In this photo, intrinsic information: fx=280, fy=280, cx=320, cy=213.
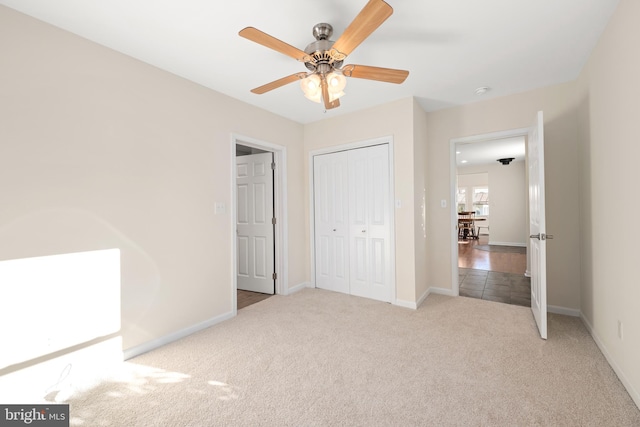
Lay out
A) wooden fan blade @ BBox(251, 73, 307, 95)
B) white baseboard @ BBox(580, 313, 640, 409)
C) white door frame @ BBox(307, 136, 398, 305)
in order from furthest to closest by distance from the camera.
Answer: white door frame @ BBox(307, 136, 398, 305) → wooden fan blade @ BBox(251, 73, 307, 95) → white baseboard @ BBox(580, 313, 640, 409)

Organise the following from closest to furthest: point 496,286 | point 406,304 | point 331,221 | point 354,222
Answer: point 406,304
point 354,222
point 331,221
point 496,286

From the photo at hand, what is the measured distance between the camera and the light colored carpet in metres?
1.61

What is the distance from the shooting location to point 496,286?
4148 mm

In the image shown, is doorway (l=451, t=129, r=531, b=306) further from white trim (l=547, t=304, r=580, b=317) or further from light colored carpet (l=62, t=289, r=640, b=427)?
light colored carpet (l=62, t=289, r=640, b=427)

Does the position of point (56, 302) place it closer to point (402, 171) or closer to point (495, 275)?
point (402, 171)

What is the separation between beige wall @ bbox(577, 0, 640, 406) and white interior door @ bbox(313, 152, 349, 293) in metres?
2.47

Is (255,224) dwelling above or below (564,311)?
above

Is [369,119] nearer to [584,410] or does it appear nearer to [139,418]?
[584,410]

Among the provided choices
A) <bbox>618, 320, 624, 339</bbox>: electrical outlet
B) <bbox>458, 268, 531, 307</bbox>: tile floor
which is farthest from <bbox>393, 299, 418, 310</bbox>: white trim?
<bbox>618, 320, 624, 339</bbox>: electrical outlet

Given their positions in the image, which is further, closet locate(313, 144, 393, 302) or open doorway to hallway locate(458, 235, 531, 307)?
open doorway to hallway locate(458, 235, 531, 307)

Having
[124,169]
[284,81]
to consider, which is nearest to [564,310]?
[284,81]

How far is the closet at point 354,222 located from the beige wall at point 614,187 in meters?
1.85

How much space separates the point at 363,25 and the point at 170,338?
115 inches

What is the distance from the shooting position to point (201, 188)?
9.48 ft
